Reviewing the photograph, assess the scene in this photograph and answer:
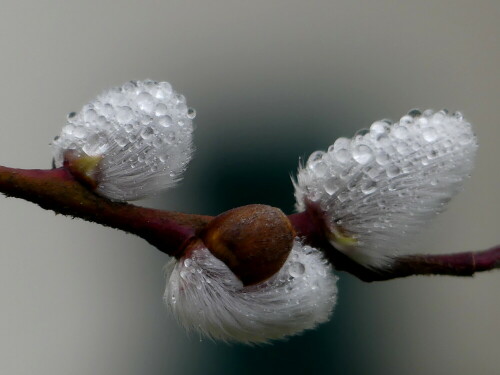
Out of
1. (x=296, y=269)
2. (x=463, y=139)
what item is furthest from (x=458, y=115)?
(x=296, y=269)

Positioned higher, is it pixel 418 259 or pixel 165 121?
pixel 165 121

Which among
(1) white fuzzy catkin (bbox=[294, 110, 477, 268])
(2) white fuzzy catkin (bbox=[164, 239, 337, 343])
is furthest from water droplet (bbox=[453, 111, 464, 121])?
(2) white fuzzy catkin (bbox=[164, 239, 337, 343])

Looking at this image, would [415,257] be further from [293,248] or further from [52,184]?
[52,184]

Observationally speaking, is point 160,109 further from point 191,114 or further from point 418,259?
point 418,259

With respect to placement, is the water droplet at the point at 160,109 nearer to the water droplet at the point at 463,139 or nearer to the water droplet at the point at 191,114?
the water droplet at the point at 191,114

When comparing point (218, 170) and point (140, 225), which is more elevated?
point (140, 225)

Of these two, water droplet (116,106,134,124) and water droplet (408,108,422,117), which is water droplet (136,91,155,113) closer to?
water droplet (116,106,134,124)

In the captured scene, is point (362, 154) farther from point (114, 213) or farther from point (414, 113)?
point (114, 213)

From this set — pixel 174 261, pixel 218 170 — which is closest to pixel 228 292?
pixel 174 261
